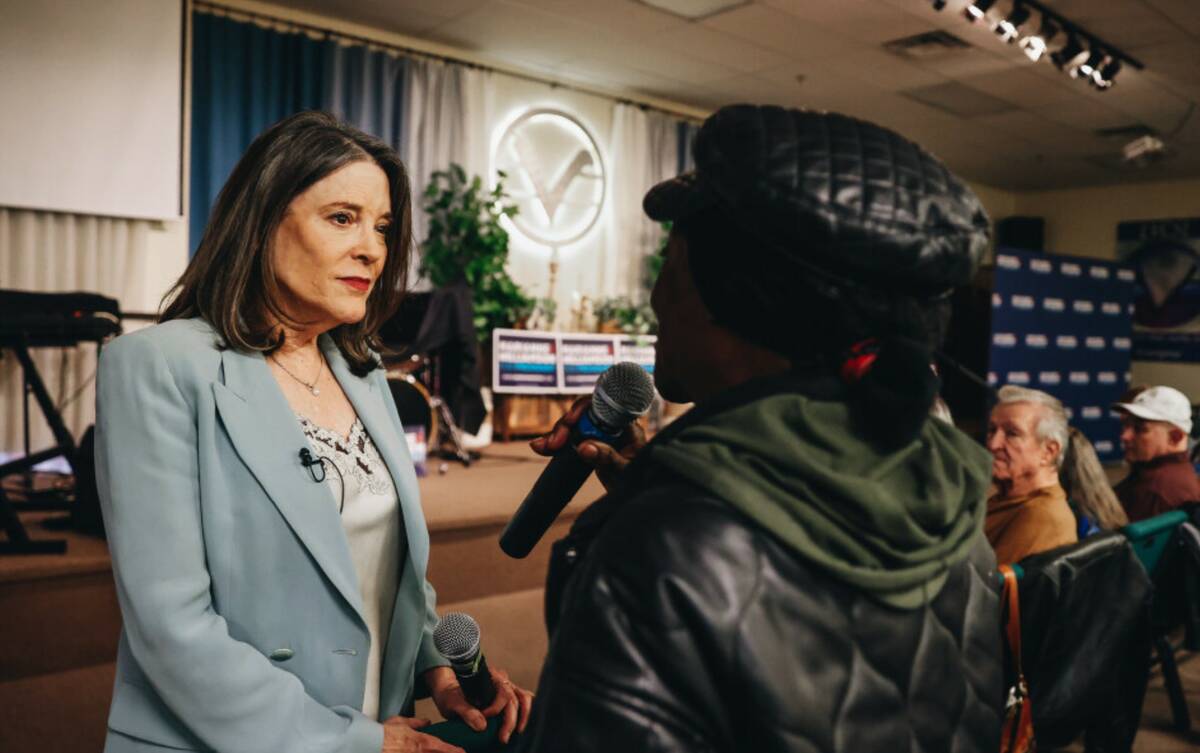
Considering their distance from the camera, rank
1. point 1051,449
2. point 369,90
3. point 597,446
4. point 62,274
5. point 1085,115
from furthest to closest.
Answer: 1. point 1085,115
2. point 369,90
3. point 62,274
4. point 1051,449
5. point 597,446

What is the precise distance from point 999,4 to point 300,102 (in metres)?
4.45

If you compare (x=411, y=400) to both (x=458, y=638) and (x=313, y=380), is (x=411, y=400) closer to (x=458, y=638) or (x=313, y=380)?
(x=313, y=380)

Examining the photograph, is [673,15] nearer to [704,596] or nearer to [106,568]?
[106,568]

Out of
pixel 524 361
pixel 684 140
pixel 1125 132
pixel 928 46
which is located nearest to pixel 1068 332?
pixel 1125 132

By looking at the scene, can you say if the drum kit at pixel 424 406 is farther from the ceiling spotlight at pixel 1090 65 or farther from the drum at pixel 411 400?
the ceiling spotlight at pixel 1090 65

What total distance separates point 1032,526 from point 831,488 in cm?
215

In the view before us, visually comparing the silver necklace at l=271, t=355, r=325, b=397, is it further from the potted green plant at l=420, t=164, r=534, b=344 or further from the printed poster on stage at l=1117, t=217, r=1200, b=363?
the printed poster on stage at l=1117, t=217, r=1200, b=363

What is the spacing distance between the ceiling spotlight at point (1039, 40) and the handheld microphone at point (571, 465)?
5.47m

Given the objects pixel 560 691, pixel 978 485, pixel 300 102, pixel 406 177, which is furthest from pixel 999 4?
pixel 560 691

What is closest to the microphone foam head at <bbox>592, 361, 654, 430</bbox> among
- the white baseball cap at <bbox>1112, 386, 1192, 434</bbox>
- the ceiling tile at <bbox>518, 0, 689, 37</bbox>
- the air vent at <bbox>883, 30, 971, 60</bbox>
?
the white baseball cap at <bbox>1112, 386, 1192, 434</bbox>

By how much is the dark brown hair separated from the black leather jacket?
2.40ft

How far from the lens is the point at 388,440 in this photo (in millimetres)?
1323

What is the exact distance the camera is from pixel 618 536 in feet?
1.99

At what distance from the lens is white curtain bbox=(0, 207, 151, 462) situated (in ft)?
15.5
